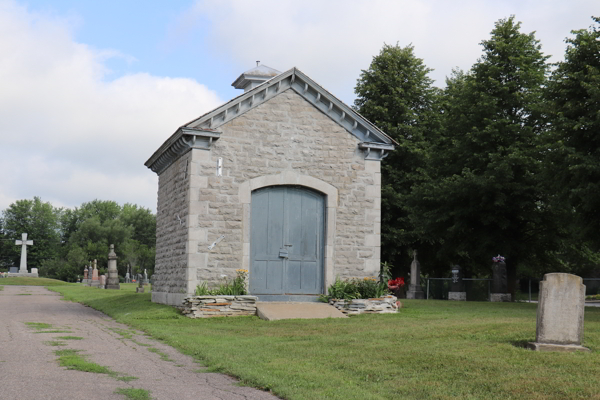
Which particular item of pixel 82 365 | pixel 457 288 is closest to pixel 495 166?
pixel 457 288

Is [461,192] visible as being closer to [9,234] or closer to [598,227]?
[598,227]

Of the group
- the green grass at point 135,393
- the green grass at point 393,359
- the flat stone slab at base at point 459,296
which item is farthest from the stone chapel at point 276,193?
the flat stone slab at base at point 459,296

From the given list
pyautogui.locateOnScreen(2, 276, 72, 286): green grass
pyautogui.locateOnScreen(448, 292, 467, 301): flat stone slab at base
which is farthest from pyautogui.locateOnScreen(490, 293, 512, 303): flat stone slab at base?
pyautogui.locateOnScreen(2, 276, 72, 286): green grass

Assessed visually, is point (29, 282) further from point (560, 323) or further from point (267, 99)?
point (560, 323)

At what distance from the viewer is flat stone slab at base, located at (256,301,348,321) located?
14.4 meters

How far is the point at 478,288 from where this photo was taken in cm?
2767

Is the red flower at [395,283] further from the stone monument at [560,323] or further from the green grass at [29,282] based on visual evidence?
the green grass at [29,282]

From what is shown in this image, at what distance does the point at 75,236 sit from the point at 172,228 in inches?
3090

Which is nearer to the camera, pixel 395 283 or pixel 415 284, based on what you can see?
pixel 395 283

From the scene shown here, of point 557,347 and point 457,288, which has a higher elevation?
point 557,347

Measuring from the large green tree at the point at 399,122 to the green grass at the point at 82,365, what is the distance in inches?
891

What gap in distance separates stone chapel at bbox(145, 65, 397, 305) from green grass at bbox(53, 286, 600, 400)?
3171mm

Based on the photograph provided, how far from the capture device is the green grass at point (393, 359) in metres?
6.55

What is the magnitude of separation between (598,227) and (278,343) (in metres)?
15.7
